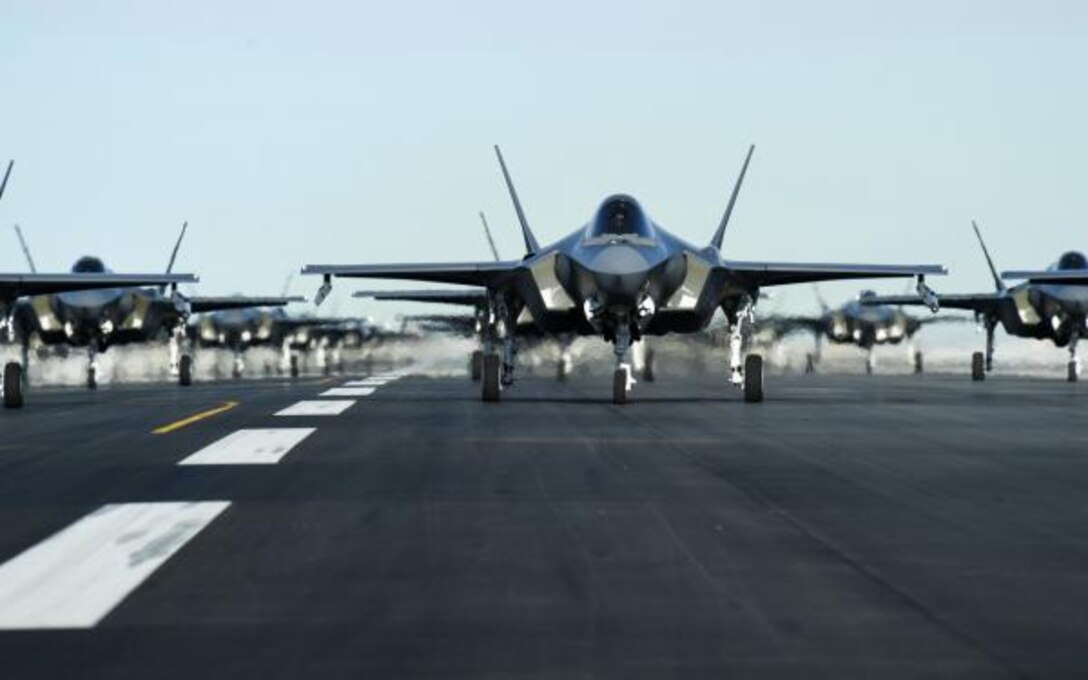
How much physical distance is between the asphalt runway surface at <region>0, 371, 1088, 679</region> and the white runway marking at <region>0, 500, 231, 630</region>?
0.08 feet

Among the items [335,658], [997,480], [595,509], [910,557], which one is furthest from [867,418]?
[335,658]

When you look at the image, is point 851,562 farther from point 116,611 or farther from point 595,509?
point 116,611

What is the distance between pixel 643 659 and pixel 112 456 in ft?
34.3

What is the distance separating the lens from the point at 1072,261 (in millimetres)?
51906

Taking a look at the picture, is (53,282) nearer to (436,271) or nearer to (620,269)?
(436,271)

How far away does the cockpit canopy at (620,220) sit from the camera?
89.5ft

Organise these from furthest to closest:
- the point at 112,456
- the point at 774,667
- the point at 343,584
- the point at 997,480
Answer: the point at 112,456
the point at 997,480
the point at 343,584
the point at 774,667

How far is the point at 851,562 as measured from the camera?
26.2 feet

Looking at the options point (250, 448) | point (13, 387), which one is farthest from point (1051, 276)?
point (250, 448)

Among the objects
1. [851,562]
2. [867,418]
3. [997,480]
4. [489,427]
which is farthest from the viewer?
[867,418]

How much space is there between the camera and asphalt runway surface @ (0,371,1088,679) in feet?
18.7

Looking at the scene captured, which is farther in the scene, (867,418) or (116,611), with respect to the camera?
(867,418)

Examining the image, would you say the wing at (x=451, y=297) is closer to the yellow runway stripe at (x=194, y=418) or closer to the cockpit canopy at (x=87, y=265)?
the cockpit canopy at (x=87, y=265)

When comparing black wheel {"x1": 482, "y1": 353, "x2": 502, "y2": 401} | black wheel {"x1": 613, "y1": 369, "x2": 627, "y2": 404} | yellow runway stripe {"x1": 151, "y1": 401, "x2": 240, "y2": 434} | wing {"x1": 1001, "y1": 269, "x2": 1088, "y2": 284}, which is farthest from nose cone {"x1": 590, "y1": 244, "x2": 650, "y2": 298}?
wing {"x1": 1001, "y1": 269, "x2": 1088, "y2": 284}
